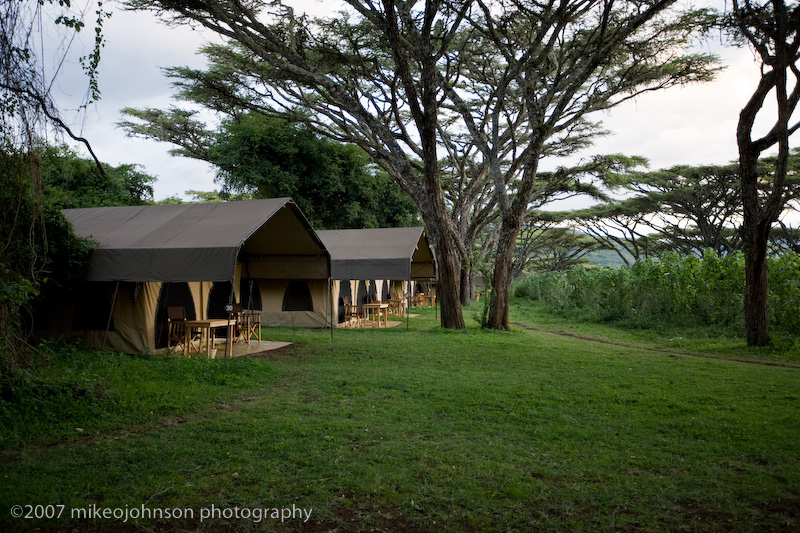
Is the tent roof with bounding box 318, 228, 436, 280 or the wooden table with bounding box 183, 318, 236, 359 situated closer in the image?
the wooden table with bounding box 183, 318, 236, 359

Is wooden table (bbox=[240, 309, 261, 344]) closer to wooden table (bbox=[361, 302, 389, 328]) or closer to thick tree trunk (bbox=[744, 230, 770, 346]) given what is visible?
wooden table (bbox=[361, 302, 389, 328])

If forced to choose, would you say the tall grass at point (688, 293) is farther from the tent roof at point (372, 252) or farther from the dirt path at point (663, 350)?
the tent roof at point (372, 252)

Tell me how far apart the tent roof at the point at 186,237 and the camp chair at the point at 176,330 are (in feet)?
4.11

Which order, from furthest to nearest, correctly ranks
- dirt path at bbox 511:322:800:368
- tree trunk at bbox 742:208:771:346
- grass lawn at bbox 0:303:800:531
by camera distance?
tree trunk at bbox 742:208:771:346
dirt path at bbox 511:322:800:368
grass lawn at bbox 0:303:800:531

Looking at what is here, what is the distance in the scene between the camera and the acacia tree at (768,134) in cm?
915

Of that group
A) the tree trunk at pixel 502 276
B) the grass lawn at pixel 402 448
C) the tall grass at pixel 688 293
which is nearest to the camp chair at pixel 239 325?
the grass lawn at pixel 402 448

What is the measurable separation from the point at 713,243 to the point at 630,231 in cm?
722

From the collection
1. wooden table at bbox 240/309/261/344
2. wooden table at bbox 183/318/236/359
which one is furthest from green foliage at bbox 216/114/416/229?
wooden table at bbox 183/318/236/359

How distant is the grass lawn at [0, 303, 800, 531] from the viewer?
325 centimetres

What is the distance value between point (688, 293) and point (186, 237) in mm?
11504

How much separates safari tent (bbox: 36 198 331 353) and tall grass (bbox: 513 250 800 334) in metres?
8.72

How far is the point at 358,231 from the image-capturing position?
1697 centimetres

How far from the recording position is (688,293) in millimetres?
13641

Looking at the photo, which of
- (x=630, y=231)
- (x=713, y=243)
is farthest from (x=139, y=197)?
(x=630, y=231)
